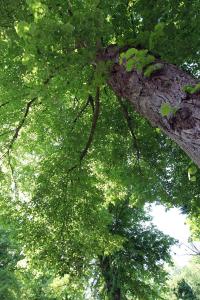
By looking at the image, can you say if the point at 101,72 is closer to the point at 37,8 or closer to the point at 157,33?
the point at 157,33

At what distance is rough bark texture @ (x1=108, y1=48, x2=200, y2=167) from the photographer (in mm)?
3012

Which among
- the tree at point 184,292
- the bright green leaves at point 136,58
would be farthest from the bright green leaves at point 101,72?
the tree at point 184,292

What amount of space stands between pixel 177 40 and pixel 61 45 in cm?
201

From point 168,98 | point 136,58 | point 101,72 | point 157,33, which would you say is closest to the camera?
point 136,58

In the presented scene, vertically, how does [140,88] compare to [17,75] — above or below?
below

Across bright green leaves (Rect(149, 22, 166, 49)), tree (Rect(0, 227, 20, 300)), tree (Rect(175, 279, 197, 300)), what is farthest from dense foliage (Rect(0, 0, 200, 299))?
tree (Rect(175, 279, 197, 300))

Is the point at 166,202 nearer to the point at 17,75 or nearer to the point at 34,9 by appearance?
the point at 17,75

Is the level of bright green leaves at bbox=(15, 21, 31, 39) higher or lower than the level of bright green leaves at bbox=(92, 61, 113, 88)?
lower

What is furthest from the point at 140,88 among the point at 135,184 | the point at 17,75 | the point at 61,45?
the point at 135,184

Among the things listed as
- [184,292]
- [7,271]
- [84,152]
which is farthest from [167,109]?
[184,292]

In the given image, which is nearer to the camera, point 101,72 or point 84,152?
point 101,72

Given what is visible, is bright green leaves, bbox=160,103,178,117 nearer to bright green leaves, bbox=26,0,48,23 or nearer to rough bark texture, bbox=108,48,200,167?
rough bark texture, bbox=108,48,200,167

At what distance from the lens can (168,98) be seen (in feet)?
11.1

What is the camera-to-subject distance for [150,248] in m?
14.5
